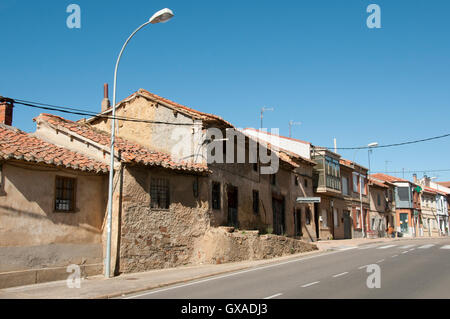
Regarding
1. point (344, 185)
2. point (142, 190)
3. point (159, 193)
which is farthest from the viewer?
point (344, 185)

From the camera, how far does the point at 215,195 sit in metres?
20.6

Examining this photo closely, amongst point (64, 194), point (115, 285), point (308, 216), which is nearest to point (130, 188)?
point (64, 194)

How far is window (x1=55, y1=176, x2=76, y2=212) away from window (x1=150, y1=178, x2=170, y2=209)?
10.1 feet

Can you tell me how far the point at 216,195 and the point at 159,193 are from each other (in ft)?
12.5

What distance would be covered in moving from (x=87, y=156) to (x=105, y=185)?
1.47 m

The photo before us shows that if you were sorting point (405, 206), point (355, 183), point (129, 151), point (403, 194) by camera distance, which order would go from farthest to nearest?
point (403, 194), point (405, 206), point (355, 183), point (129, 151)

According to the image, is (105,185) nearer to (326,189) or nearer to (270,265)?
(270,265)

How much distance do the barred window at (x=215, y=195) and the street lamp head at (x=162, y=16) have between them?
8.82 metres

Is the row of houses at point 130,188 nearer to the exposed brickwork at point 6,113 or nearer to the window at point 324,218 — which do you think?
the exposed brickwork at point 6,113

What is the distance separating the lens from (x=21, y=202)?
13805mm

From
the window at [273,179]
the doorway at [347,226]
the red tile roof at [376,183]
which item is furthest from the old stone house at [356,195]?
the window at [273,179]

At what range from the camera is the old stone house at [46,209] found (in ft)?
44.0

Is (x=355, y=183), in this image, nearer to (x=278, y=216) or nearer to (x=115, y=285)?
(x=278, y=216)
